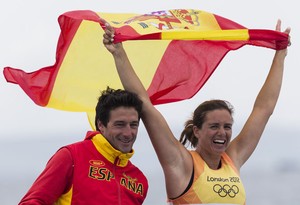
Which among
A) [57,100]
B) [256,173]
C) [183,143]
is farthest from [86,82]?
[256,173]

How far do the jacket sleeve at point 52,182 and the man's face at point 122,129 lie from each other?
0.35 m

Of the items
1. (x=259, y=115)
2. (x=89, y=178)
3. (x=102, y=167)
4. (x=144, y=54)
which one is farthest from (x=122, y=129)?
(x=259, y=115)

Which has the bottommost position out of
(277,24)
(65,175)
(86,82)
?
(65,175)

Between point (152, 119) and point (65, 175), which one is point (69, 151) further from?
point (152, 119)

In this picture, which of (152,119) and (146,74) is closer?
(152,119)

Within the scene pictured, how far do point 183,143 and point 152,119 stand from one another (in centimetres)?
60

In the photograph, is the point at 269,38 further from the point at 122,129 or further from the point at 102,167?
the point at 102,167

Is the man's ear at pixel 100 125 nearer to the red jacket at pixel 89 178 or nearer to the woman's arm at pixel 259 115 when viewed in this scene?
the red jacket at pixel 89 178

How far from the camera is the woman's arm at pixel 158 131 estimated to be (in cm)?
901

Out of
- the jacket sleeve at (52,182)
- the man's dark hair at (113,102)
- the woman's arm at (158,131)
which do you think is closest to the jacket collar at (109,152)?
the man's dark hair at (113,102)

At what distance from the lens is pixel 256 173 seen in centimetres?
2159

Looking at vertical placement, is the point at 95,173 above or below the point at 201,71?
below

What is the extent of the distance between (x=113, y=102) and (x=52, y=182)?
721 mm

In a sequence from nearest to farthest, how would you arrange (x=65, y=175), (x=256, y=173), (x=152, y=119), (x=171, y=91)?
(x=65, y=175)
(x=152, y=119)
(x=171, y=91)
(x=256, y=173)
